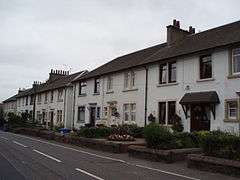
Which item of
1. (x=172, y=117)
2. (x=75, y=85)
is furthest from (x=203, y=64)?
(x=75, y=85)

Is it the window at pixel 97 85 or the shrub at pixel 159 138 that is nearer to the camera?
the shrub at pixel 159 138

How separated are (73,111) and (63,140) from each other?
15460 mm

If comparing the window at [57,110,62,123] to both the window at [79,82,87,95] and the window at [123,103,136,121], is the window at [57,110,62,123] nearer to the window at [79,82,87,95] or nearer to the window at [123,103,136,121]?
the window at [79,82,87,95]

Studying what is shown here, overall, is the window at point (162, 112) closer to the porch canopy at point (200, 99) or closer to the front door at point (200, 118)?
the porch canopy at point (200, 99)

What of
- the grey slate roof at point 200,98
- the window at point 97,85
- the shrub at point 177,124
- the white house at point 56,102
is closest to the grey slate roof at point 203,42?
the grey slate roof at point 200,98

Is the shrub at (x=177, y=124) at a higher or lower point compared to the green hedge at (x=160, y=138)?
higher

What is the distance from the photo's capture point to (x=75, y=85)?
4372 centimetres

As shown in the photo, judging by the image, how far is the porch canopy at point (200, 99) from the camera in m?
21.9

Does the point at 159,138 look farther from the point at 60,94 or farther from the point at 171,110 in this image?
the point at 60,94

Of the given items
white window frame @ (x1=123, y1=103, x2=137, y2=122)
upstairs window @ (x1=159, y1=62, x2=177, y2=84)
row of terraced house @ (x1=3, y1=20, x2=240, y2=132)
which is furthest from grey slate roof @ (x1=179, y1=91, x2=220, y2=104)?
white window frame @ (x1=123, y1=103, x2=137, y2=122)

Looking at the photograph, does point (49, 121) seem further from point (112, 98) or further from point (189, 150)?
point (189, 150)

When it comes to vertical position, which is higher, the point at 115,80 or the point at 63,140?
the point at 115,80

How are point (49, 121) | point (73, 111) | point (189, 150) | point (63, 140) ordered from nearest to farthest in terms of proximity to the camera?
point (189, 150)
point (63, 140)
point (73, 111)
point (49, 121)

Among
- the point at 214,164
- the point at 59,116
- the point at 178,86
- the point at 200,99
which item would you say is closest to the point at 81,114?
the point at 59,116
